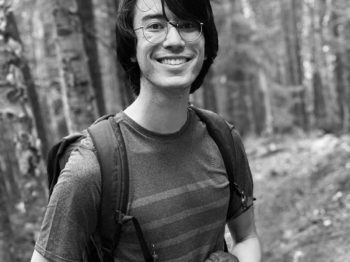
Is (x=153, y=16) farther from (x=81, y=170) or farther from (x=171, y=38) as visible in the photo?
(x=81, y=170)

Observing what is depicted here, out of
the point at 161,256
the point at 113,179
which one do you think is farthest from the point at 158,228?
the point at 113,179

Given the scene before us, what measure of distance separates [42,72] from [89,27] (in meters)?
11.6

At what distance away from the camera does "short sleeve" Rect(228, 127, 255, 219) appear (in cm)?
287

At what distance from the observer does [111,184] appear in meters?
2.28

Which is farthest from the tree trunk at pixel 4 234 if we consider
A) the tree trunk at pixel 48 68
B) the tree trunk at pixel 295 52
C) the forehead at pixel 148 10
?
the tree trunk at pixel 295 52

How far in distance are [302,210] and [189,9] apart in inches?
301

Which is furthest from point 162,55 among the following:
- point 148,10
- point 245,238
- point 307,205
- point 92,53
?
point 92,53

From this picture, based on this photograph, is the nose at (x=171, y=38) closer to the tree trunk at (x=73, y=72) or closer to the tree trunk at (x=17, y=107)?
the tree trunk at (x=17, y=107)

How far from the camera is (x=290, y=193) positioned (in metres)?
10.7

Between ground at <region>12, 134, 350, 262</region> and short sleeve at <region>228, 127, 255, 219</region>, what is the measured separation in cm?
409

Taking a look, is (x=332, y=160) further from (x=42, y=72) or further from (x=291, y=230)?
(x=42, y=72)

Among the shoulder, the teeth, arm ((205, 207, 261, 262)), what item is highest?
the teeth

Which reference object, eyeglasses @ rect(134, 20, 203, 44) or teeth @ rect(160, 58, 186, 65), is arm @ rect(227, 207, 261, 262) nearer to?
teeth @ rect(160, 58, 186, 65)

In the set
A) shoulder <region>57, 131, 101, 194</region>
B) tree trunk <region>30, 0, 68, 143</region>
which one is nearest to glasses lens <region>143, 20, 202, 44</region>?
shoulder <region>57, 131, 101, 194</region>
